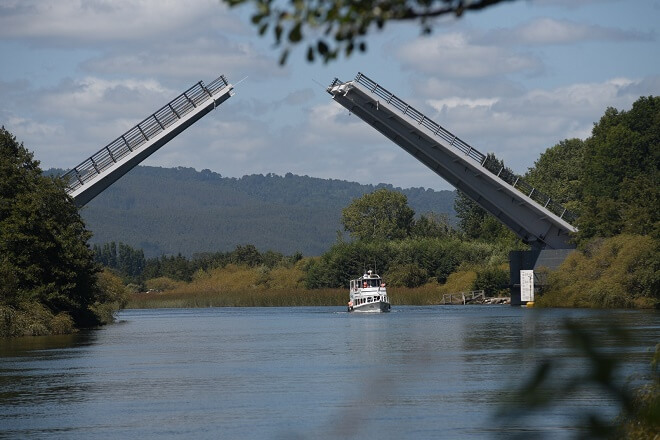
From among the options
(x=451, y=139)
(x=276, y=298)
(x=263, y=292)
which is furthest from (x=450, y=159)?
(x=263, y=292)

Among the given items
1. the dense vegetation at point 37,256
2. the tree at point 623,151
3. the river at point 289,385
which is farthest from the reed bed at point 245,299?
the river at point 289,385

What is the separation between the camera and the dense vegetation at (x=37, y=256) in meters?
22.8

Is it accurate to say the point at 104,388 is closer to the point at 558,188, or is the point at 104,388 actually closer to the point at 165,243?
the point at 558,188

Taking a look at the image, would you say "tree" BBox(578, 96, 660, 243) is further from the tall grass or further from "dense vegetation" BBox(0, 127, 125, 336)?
"dense vegetation" BBox(0, 127, 125, 336)

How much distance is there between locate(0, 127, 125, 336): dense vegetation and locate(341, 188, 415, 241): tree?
42.0m

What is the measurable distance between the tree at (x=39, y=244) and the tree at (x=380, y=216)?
42.0 meters

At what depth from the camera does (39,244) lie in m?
23.6

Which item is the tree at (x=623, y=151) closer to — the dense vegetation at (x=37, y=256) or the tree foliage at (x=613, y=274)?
the tree foliage at (x=613, y=274)

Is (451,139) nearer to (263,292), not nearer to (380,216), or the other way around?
(263,292)

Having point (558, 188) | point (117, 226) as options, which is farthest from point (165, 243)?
point (558, 188)

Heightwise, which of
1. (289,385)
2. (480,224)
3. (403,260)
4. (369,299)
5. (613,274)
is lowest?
(289,385)

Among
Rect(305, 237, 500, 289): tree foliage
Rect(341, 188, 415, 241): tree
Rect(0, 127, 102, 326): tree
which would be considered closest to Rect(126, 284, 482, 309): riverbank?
Rect(305, 237, 500, 289): tree foliage

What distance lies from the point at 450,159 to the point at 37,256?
9601mm

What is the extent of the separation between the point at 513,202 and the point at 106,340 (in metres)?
11.0
